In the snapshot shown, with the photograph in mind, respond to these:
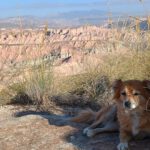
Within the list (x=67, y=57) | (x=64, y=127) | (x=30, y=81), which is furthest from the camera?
(x=67, y=57)

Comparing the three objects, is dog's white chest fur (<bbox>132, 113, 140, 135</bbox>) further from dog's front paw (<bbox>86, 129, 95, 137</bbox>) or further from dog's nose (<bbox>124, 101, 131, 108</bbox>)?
dog's front paw (<bbox>86, 129, 95, 137</bbox>)

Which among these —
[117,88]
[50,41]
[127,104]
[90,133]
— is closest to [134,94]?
[127,104]

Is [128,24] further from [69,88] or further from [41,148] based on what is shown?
[41,148]

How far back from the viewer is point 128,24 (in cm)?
1022

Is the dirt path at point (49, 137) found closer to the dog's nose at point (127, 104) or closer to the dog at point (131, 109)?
the dog at point (131, 109)

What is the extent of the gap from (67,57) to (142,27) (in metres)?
2.37

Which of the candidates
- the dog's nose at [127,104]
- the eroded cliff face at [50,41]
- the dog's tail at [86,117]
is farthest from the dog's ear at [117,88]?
the eroded cliff face at [50,41]

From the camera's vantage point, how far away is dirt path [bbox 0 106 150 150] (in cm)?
664

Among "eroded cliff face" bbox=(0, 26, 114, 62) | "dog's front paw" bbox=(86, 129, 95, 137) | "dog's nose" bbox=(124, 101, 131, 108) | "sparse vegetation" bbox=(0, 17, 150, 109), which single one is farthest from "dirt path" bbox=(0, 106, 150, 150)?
"eroded cliff face" bbox=(0, 26, 114, 62)

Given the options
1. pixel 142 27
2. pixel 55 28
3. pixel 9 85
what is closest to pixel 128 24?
pixel 142 27

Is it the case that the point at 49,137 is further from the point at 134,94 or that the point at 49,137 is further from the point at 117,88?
the point at 134,94

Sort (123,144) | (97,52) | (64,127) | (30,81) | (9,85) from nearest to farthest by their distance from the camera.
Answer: (123,144)
(64,127)
(30,81)
(9,85)
(97,52)

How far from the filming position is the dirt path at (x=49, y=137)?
261 inches

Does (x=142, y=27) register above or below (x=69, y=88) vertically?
above
